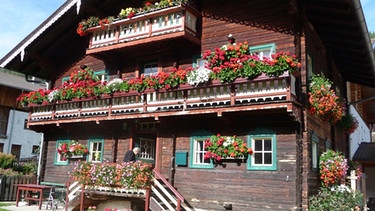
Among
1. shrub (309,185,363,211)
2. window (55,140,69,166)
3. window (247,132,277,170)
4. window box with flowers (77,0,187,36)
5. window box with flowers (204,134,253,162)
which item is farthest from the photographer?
window (55,140,69,166)

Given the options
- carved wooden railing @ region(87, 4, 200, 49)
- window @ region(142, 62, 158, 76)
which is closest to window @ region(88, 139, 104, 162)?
window @ region(142, 62, 158, 76)

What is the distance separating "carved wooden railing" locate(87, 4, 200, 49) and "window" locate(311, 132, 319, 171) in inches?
229

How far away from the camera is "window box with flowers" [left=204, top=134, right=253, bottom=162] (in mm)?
12234

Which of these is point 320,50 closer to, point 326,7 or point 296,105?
point 326,7

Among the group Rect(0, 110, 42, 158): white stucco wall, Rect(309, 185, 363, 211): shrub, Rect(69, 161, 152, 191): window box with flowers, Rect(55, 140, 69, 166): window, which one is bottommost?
Rect(309, 185, 363, 211): shrub

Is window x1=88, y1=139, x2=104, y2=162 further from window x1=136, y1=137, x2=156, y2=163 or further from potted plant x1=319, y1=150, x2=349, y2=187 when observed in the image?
potted plant x1=319, y1=150, x2=349, y2=187

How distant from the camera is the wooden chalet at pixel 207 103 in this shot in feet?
38.4

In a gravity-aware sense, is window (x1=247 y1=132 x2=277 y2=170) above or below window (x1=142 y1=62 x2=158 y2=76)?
below

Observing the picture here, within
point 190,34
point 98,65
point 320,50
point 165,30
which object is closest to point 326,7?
point 320,50

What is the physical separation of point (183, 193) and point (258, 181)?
9.75 ft

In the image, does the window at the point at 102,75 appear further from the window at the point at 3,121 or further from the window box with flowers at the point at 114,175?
the window at the point at 3,121

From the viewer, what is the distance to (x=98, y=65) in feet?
58.2

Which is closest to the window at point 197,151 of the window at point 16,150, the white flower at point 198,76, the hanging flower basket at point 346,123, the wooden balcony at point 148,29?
the white flower at point 198,76

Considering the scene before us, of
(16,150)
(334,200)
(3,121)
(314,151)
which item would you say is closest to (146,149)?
(314,151)
